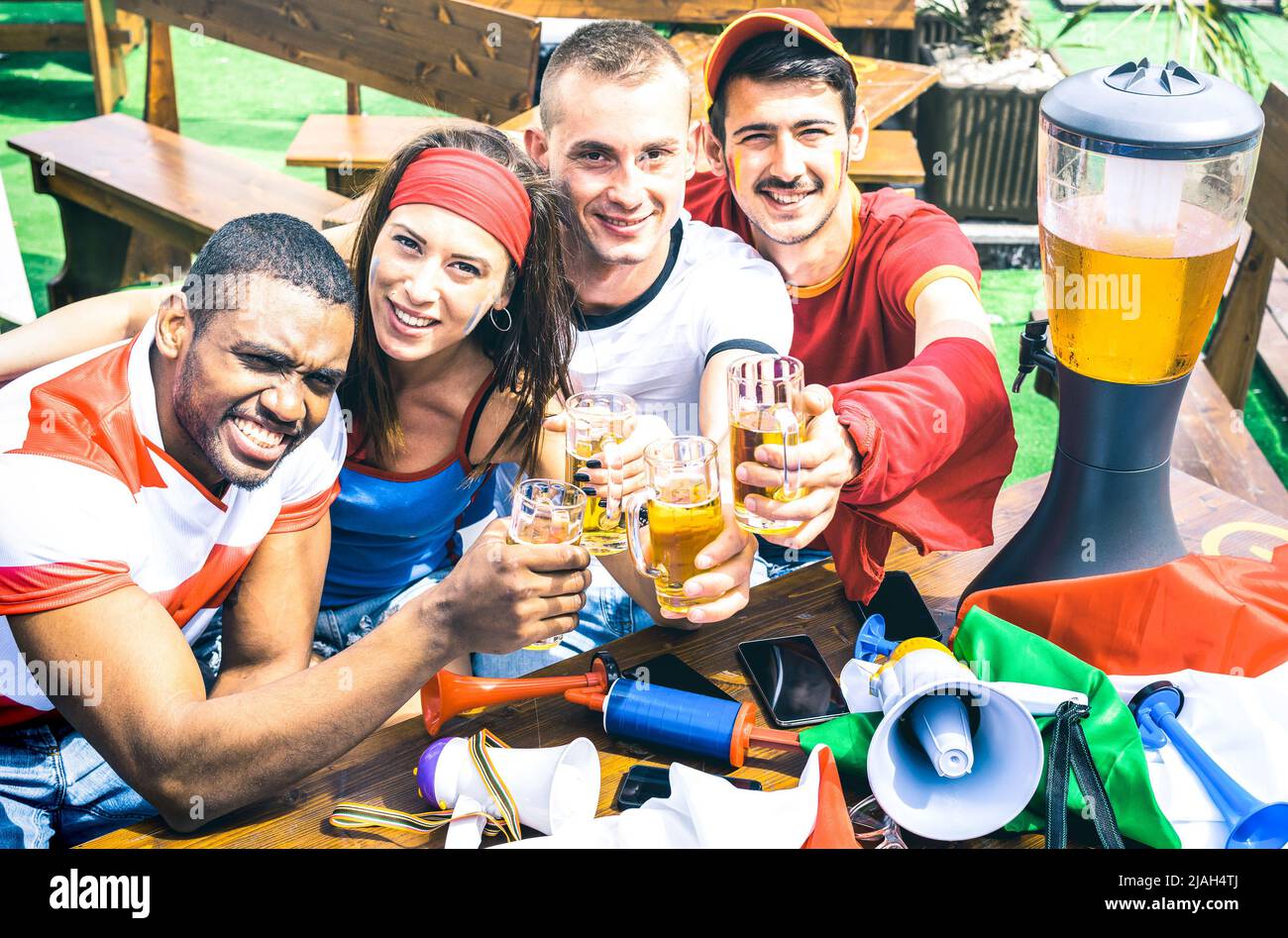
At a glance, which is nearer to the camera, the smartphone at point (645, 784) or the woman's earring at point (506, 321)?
the smartphone at point (645, 784)

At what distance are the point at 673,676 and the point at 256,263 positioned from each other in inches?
35.5

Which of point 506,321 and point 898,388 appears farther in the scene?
point 506,321

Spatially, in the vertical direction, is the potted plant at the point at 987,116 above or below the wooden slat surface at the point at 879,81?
below

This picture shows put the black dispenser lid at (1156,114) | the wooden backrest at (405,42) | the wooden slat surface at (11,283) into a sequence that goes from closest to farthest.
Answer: the black dispenser lid at (1156,114) < the wooden slat surface at (11,283) < the wooden backrest at (405,42)

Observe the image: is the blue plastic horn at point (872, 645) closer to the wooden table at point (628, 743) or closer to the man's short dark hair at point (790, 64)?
the wooden table at point (628, 743)

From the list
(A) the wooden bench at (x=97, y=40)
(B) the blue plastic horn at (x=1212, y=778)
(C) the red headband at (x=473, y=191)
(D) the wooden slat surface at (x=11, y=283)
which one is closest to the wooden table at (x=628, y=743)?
(B) the blue plastic horn at (x=1212, y=778)

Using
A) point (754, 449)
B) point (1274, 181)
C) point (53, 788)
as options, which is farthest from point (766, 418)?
point (1274, 181)

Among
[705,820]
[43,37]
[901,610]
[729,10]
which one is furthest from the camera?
[43,37]

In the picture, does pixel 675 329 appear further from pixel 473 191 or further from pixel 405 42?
pixel 405 42

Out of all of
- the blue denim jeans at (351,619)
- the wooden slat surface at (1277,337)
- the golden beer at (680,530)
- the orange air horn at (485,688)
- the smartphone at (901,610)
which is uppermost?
the golden beer at (680,530)

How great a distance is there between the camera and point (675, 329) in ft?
8.34

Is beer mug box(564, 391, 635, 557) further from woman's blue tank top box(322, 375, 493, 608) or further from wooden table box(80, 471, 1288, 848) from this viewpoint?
woman's blue tank top box(322, 375, 493, 608)

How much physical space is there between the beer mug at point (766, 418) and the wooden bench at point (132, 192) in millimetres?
2786

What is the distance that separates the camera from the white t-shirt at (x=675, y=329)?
2504 millimetres
